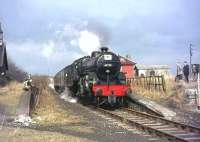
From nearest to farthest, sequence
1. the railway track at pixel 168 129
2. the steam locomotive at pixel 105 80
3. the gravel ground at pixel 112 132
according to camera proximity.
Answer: the railway track at pixel 168 129 < the gravel ground at pixel 112 132 < the steam locomotive at pixel 105 80

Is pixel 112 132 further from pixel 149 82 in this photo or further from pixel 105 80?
pixel 149 82

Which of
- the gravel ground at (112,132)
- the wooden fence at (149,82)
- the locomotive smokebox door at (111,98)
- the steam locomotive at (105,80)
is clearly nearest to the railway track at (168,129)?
the gravel ground at (112,132)

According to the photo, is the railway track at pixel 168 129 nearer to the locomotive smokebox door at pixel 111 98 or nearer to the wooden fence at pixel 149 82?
the locomotive smokebox door at pixel 111 98

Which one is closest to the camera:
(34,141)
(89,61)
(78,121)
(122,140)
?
(34,141)

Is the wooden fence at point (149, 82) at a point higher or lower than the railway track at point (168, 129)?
higher

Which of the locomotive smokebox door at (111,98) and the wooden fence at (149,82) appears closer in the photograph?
the locomotive smokebox door at (111,98)

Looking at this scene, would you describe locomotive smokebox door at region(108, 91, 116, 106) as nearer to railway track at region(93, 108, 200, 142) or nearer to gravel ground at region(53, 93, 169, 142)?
railway track at region(93, 108, 200, 142)

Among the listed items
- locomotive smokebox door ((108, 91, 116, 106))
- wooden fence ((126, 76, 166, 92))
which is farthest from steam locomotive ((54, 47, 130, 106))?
wooden fence ((126, 76, 166, 92))

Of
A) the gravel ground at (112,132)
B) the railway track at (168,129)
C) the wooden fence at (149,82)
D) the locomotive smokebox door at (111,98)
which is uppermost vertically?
the wooden fence at (149,82)

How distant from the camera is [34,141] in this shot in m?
15.2

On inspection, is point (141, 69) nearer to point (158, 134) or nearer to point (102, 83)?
point (102, 83)

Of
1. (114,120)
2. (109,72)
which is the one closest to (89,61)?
(109,72)

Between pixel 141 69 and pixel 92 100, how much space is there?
8342 centimetres

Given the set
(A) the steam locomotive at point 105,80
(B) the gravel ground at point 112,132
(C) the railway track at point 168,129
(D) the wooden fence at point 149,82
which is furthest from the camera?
(D) the wooden fence at point 149,82
